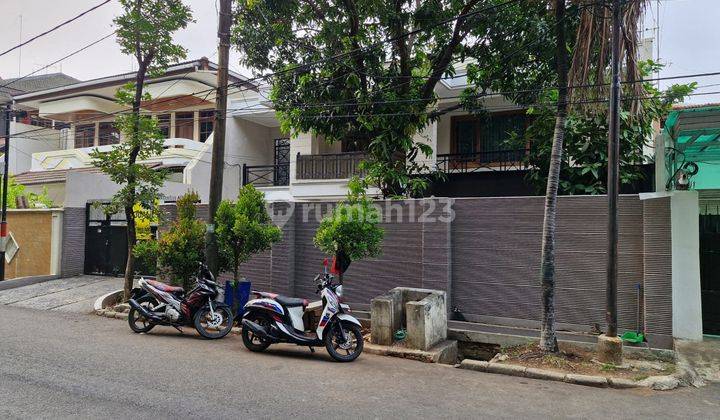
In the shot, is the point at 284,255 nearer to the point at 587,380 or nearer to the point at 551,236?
the point at 551,236

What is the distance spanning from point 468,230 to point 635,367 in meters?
3.82

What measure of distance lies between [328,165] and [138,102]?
23.9 ft

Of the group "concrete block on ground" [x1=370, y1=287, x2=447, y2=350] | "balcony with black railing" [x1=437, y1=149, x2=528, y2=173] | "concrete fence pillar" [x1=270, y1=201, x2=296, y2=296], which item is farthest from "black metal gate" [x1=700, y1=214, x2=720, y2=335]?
"concrete fence pillar" [x1=270, y1=201, x2=296, y2=296]

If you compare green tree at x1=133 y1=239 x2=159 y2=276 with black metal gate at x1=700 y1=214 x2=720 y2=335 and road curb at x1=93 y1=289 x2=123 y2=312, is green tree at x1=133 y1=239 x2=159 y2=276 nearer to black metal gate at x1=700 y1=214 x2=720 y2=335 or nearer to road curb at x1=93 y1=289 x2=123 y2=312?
road curb at x1=93 y1=289 x2=123 y2=312

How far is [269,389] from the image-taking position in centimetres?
560

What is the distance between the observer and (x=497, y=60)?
1154cm

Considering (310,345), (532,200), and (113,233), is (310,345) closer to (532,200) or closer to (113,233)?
(532,200)

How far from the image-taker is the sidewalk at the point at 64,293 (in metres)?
12.2

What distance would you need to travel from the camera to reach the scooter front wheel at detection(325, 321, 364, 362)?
283 inches

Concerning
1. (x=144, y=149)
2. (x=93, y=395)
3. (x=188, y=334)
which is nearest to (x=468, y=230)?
(x=188, y=334)

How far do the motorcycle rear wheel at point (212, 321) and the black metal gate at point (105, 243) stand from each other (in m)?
8.12

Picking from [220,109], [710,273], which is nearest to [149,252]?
[220,109]

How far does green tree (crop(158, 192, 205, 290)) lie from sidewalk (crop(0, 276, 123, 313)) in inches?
126

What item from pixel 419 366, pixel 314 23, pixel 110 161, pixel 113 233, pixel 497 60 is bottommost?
pixel 419 366
